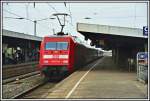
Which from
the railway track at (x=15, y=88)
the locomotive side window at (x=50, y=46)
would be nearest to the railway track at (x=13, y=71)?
the locomotive side window at (x=50, y=46)

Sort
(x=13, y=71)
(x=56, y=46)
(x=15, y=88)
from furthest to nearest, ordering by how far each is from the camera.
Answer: (x=13, y=71) → (x=56, y=46) → (x=15, y=88)

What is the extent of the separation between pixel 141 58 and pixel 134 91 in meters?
6.59

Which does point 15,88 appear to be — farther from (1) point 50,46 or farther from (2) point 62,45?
(2) point 62,45

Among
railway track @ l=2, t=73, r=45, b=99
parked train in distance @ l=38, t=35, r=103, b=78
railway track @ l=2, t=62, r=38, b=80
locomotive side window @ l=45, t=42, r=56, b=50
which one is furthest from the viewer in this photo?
railway track @ l=2, t=62, r=38, b=80

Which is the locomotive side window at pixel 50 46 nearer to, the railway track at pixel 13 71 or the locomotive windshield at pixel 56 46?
the locomotive windshield at pixel 56 46

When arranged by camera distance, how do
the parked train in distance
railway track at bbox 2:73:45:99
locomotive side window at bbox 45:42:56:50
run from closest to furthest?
1. railway track at bbox 2:73:45:99
2. the parked train in distance
3. locomotive side window at bbox 45:42:56:50

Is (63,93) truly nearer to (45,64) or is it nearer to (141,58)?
(141,58)

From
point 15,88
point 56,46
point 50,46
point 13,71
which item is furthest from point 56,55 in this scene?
point 13,71

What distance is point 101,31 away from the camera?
94.2ft

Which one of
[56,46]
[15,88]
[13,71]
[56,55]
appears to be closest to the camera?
[15,88]

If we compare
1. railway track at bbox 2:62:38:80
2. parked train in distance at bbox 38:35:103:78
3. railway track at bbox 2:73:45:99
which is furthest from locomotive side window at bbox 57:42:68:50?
railway track at bbox 2:62:38:80

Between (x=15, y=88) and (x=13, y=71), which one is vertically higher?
(x=13, y=71)

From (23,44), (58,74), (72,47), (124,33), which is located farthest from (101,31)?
(23,44)

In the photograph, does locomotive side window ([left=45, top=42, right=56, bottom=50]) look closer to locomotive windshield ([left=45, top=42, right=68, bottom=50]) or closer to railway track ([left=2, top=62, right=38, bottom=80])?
locomotive windshield ([left=45, top=42, right=68, bottom=50])
